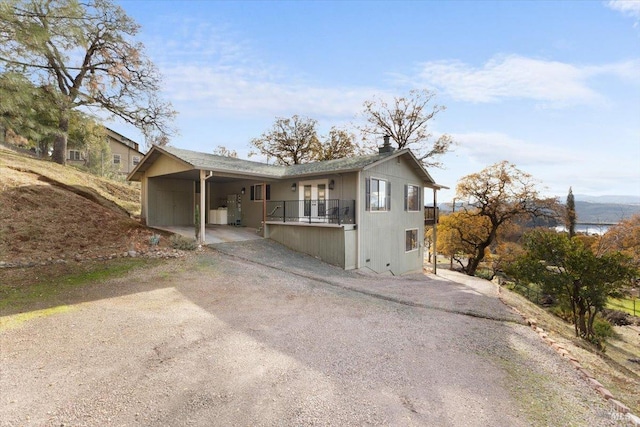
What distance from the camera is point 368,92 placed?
2898cm

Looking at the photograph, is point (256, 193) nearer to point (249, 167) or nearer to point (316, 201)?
point (249, 167)

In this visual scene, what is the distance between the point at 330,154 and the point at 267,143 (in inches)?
272

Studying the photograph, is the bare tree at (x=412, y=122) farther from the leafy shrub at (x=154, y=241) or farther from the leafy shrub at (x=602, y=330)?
the leafy shrub at (x=154, y=241)

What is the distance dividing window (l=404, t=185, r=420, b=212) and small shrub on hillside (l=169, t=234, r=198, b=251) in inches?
416

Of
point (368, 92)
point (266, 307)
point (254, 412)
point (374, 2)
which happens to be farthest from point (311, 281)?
point (368, 92)

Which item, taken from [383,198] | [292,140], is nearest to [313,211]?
[383,198]

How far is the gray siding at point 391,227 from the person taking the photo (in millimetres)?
12805

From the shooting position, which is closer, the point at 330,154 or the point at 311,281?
the point at 311,281

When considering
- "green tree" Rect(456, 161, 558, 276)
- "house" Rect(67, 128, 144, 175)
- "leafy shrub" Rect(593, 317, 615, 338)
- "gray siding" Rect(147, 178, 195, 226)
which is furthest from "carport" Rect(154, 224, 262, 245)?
"house" Rect(67, 128, 144, 175)

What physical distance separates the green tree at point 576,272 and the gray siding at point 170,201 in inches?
662

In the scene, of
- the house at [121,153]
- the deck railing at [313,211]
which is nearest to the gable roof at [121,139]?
the house at [121,153]

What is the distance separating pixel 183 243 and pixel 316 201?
229 inches

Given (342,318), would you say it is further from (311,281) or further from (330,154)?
(330,154)

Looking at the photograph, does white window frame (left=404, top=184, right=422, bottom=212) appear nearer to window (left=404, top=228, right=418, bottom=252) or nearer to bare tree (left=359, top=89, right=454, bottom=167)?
window (left=404, top=228, right=418, bottom=252)
